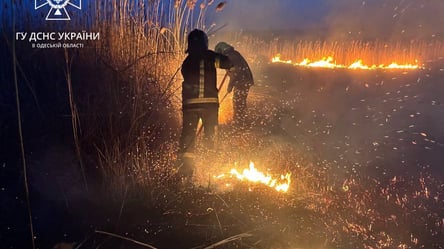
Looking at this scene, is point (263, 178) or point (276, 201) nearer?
point (276, 201)

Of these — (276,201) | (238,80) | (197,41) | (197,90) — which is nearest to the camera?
(276,201)

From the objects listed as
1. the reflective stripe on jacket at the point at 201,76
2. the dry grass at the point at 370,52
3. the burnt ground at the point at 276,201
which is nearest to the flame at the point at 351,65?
the dry grass at the point at 370,52

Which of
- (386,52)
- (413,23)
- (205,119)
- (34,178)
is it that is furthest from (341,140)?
(413,23)

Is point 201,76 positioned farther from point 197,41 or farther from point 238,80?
point 238,80

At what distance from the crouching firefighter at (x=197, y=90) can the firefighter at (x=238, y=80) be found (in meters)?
1.93

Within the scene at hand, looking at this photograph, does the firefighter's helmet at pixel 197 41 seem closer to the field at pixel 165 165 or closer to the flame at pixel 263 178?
the field at pixel 165 165

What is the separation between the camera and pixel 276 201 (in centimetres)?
439

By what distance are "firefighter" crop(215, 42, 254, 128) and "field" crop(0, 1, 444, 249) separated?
0.40 meters

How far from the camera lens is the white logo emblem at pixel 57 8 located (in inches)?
234

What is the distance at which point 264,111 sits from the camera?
920 centimetres

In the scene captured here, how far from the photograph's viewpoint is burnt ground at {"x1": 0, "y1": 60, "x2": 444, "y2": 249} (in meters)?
3.68

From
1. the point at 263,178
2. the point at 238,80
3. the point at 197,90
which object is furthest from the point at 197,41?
the point at 238,80

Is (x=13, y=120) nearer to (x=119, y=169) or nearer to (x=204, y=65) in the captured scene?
(x=119, y=169)

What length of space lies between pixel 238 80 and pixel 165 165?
123 inches
